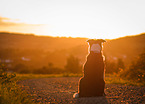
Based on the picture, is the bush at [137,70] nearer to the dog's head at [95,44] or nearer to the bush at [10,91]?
the dog's head at [95,44]

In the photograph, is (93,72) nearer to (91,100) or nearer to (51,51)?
(91,100)

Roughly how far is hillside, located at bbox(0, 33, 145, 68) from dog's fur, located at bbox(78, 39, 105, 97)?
44349 mm

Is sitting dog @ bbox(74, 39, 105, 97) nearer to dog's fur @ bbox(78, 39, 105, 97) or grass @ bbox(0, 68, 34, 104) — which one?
dog's fur @ bbox(78, 39, 105, 97)

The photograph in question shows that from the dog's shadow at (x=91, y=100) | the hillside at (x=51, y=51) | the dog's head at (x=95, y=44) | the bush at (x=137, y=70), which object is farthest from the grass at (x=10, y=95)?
the hillside at (x=51, y=51)

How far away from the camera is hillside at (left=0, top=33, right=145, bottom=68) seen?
199 feet

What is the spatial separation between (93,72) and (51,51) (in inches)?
2845

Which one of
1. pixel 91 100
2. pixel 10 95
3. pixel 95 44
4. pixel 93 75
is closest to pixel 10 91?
pixel 10 95

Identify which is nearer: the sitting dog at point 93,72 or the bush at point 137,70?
the sitting dog at point 93,72

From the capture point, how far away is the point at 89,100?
6.66 m

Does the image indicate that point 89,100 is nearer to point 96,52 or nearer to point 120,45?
point 96,52

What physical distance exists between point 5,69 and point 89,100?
5597mm

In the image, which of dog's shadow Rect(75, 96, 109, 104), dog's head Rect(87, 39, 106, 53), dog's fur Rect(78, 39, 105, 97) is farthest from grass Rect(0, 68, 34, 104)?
dog's head Rect(87, 39, 106, 53)

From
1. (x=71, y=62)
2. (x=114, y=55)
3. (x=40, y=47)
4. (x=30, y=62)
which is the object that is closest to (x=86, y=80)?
(x=71, y=62)

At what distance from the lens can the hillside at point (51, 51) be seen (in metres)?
60.6
